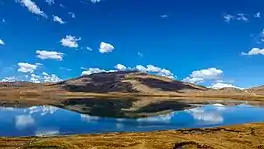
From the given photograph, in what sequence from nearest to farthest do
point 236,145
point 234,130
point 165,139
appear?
point 236,145 → point 165,139 → point 234,130

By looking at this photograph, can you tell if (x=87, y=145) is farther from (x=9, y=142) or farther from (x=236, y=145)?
(x=236, y=145)

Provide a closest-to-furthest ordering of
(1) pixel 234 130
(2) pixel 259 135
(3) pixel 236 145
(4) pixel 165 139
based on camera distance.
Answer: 1. (3) pixel 236 145
2. (4) pixel 165 139
3. (2) pixel 259 135
4. (1) pixel 234 130

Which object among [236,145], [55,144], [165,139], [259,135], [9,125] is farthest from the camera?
[9,125]

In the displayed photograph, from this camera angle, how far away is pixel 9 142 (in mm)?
76375

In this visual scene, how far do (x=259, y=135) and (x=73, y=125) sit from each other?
65.2 metres

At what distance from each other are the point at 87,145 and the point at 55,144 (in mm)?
6025

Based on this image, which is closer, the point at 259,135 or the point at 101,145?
the point at 101,145

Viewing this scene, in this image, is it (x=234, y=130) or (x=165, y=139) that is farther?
(x=234, y=130)

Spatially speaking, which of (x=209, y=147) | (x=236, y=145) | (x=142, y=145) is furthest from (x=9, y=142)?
(x=236, y=145)

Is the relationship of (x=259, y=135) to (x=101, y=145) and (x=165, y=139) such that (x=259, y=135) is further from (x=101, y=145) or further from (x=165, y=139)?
(x=101, y=145)

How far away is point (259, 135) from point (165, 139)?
2782cm

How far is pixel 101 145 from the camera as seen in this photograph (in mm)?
72375

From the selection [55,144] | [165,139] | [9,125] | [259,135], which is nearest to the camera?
[55,144]

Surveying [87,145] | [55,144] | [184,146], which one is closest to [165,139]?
[184,146]
